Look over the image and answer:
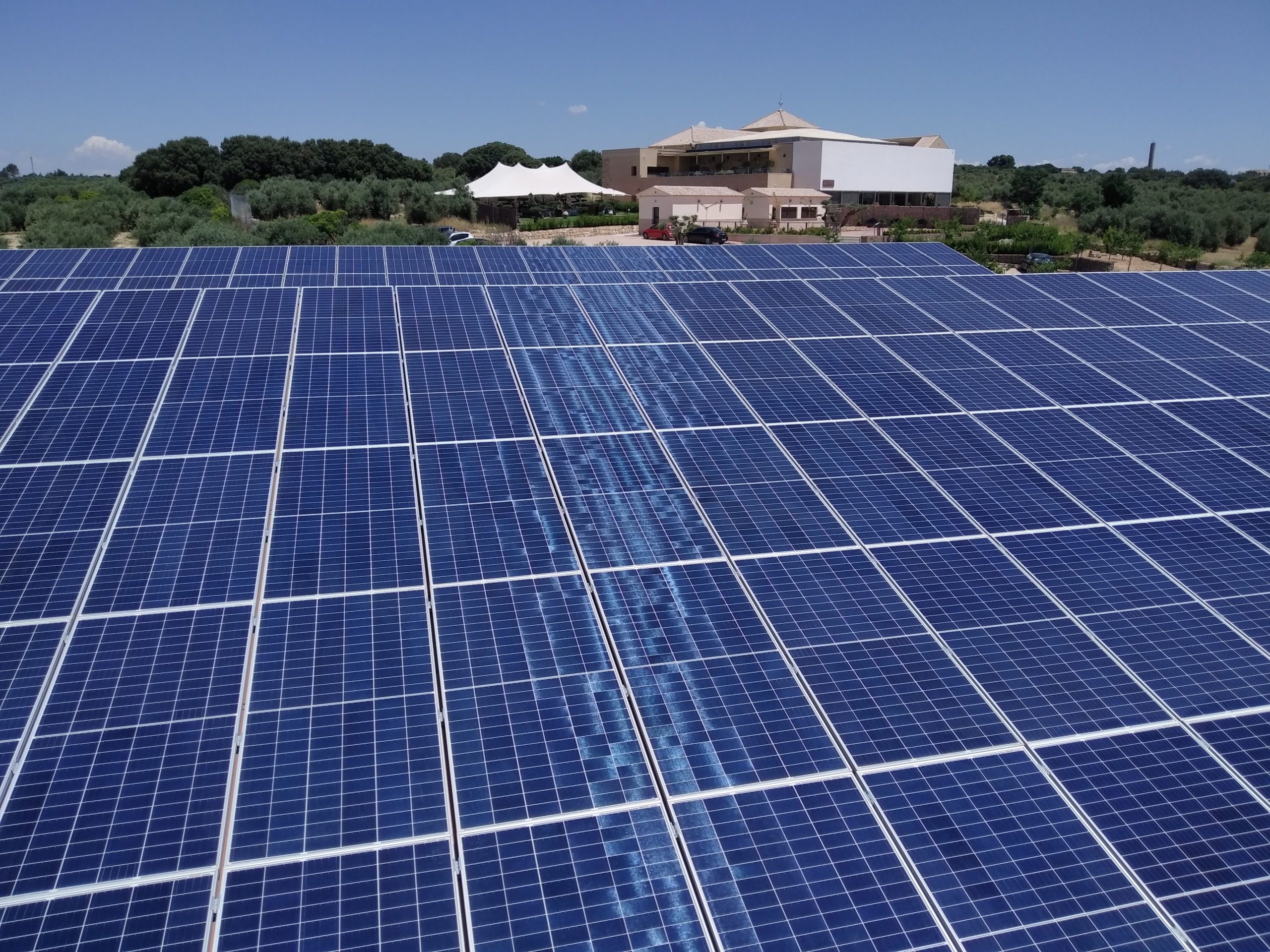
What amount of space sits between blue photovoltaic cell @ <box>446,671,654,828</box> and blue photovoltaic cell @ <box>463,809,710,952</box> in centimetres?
24

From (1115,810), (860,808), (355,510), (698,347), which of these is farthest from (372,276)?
(1115,810)

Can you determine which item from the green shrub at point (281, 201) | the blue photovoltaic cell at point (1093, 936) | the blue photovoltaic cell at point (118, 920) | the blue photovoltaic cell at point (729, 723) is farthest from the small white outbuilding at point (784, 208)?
the blue photovoltaic cell at point (118, 920)

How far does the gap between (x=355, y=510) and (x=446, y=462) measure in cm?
157

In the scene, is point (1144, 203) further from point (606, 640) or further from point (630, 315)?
point (606, 640)

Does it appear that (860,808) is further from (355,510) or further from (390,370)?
(390,370)

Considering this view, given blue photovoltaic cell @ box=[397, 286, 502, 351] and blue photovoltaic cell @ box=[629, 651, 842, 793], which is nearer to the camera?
blue photovoltaic cell @ box=[629, 651, 842, 793]

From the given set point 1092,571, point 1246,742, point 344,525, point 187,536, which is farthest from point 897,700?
point 187,536

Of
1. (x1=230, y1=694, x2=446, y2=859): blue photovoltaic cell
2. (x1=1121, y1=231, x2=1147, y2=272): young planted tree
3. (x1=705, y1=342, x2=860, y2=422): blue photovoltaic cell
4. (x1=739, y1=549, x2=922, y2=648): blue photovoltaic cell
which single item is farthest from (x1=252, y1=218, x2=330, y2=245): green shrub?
(x1=1121, y1=231, x2=1147, y2=272): young planted tree

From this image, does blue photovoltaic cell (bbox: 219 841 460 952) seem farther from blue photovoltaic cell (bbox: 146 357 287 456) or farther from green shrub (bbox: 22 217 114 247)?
green shrub (bbox: 22 217 114 247)

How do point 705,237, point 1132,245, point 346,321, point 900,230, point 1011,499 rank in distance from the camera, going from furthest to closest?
point 900,230
point 1132,245
point 705,237
point 346,321
point 1011,499

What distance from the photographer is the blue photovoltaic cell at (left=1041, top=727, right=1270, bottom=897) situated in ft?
24.6

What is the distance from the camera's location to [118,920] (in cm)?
646

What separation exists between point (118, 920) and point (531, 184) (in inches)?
3159

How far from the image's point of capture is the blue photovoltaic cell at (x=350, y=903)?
253 inches
